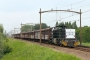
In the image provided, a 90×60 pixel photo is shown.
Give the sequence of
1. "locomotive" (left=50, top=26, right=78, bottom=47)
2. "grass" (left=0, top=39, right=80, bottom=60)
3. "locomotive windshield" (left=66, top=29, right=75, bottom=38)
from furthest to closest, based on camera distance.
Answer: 1. "locomotive windshield" (left=66, top=29, right=75, bottom=38)
2. "locomotive" (left=50, top=26, right=78, bottom=47)
3. "grass" (left=0, top=39, right=80, bottom=60)

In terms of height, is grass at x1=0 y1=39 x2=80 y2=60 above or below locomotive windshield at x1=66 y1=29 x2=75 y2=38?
below

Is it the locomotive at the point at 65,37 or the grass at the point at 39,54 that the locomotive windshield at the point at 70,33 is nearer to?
the locomotive at the point at 65,37

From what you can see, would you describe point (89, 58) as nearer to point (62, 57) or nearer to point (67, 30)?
point (62, 57)

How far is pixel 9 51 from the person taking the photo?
169 ft

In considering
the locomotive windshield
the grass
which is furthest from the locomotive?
the grass

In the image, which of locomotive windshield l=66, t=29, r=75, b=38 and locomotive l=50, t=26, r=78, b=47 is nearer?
locomotive l=50, t=26, r=78, b=47

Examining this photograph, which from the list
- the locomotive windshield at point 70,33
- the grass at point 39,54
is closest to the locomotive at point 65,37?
the locomotive windshield at point 70,33

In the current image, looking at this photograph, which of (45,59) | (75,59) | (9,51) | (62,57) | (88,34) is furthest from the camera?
(88,34)

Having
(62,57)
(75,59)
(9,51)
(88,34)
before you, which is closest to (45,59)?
(62,57)

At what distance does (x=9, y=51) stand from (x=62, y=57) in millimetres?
31112

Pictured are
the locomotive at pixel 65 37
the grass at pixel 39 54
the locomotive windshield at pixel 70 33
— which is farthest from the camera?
the locomotive windshield at pixel 70 33

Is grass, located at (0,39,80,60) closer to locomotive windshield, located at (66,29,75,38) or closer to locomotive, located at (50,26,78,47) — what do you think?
locomotive, located at (50,26,78,47)

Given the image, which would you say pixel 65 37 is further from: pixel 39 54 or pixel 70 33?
pixel 39 54

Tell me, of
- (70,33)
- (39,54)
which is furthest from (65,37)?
(39,54)
